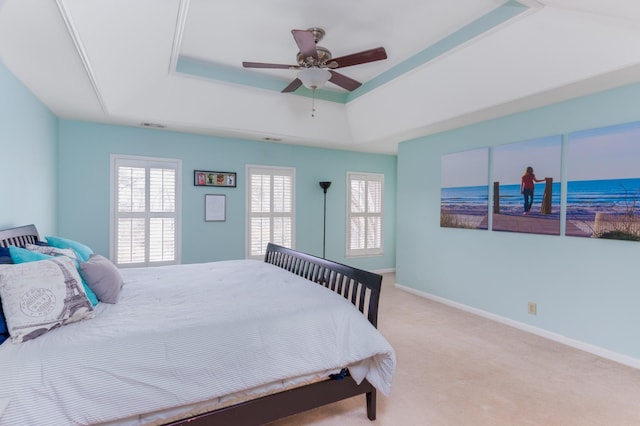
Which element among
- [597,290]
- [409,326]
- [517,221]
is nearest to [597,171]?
[517,221]

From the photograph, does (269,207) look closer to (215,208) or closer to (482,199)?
(215,208)

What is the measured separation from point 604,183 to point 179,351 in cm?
368

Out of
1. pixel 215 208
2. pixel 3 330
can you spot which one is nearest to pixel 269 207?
pixel 215 208

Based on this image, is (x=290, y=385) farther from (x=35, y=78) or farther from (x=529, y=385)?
(x=35, y=78)

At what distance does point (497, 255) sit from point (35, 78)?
495 cm

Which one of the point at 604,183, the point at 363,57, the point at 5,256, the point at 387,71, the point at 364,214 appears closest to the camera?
the point at 5,256

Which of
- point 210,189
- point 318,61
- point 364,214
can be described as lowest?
point 364,214

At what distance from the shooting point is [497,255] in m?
3.89

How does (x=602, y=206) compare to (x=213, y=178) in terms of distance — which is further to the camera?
→ (x=213, y=178)

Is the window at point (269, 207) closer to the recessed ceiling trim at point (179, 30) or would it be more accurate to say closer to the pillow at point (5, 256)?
the recessed ceiling trim at point (179, 30)

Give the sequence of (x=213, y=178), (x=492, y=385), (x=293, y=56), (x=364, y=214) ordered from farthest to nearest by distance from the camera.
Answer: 1. (x=364, y=214)
2. (x=213, y=178)
3. (x=293, y=56)
4. (x=492, y=385)

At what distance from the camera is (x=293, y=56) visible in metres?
3.72

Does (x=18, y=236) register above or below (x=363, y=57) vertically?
below

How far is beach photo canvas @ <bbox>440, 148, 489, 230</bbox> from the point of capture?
4059mm
